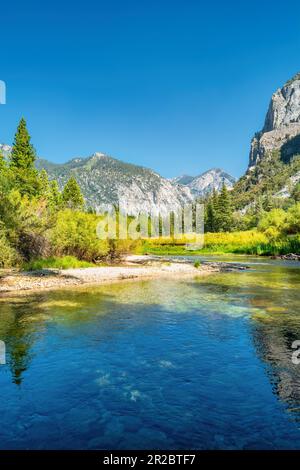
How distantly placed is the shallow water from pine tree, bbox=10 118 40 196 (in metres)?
52.0

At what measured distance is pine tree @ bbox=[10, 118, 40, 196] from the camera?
7000 centimetres

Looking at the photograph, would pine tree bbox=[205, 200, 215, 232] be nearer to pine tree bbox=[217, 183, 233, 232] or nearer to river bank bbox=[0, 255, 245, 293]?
pine tree bbox=[217, 183, 233, 232]

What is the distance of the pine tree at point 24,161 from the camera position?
7000 cm

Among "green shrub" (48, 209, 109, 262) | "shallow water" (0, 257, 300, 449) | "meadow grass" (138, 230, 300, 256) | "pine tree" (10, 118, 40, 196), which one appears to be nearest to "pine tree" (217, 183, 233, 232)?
"meadow grass" (138, 230, 300, 256)

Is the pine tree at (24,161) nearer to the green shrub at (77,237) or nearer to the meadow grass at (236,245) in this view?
the meadow grass at (236,245)

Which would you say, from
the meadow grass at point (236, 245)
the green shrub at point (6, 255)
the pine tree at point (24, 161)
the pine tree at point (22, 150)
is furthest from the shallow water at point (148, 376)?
the pine tree at point (22, 150)

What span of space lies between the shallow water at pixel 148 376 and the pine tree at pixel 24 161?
2047 inches

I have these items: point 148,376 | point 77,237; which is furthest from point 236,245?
point 148,376

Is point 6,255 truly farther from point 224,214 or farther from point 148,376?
point 224,214

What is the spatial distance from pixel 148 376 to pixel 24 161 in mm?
67117

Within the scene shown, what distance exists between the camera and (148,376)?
11484 mm

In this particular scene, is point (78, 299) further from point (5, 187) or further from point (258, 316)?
point (5, 187)

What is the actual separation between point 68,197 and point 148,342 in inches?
3416

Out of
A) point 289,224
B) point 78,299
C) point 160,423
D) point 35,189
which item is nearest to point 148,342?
point 160,423
